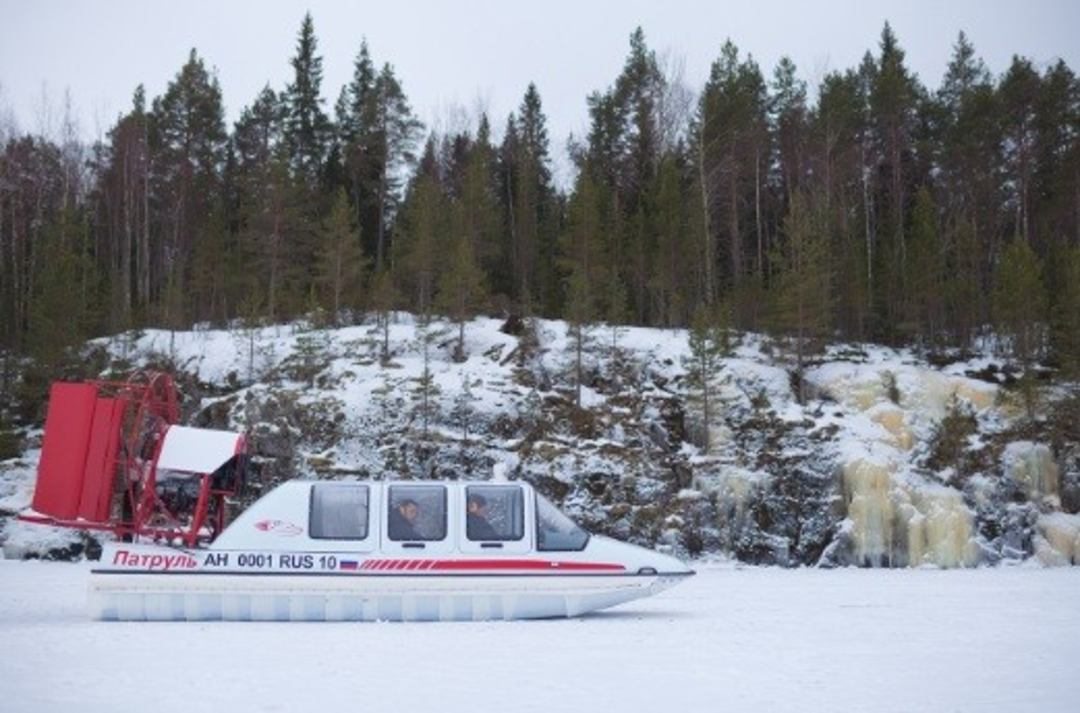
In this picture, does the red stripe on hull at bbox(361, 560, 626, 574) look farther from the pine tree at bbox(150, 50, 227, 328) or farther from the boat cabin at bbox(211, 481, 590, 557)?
the pine tree at bbox(150, 50, 227, 328)

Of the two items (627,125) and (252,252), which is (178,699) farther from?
(627,125)

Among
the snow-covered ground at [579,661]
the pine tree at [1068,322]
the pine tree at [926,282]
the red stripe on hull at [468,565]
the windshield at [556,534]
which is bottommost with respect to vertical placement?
the snow-covered ground at [579,661]

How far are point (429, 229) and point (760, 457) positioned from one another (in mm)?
15208

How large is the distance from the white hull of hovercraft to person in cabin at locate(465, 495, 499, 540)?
58 cm

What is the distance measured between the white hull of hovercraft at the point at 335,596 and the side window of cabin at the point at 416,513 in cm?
57

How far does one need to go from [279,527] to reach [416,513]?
1705 millimetres

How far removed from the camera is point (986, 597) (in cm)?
1555

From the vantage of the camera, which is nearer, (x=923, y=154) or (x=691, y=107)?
(x=923, y=154)

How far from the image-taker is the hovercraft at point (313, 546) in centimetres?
1177

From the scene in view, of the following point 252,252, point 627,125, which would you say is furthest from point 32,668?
point 627,125

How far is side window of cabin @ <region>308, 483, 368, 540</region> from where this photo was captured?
12.2 metres

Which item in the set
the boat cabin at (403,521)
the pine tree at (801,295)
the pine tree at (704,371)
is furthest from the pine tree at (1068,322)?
the boat cabin at (403,521)

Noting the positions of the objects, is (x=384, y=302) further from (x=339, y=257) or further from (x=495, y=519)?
(x=495, y=519)

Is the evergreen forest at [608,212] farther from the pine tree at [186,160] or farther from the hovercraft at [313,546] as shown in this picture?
the hovercraft at [313,546]
